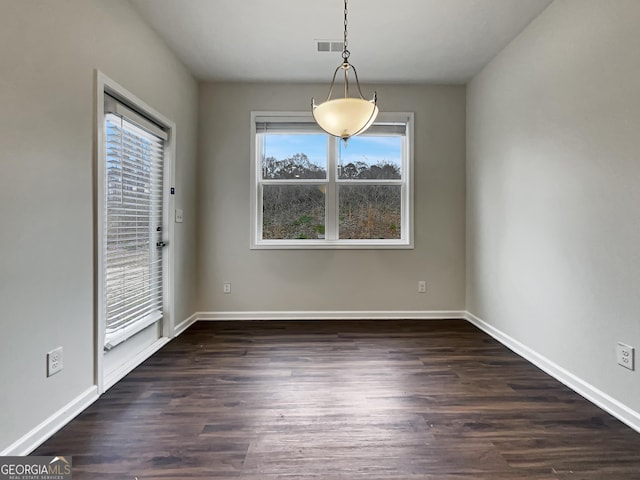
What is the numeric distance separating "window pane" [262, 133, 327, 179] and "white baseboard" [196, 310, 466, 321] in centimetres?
157

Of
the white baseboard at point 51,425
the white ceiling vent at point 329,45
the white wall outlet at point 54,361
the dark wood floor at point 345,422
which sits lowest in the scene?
the dark wood floor at point 345,422

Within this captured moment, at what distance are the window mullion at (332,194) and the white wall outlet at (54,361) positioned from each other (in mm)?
2566

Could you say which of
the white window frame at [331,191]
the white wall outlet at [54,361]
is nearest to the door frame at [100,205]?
the white wall outlet at [54,361]

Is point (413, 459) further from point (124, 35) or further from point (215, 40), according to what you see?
point (215, 40)

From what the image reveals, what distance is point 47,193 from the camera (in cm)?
161

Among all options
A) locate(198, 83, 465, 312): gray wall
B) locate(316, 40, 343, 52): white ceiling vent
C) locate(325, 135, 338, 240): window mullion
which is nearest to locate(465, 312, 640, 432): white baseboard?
locate(198, 83, 465, 312): gray wall

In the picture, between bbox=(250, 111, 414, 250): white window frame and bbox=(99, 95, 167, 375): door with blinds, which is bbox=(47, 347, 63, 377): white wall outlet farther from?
bbox=(250, 111, 414, 250): white window frame

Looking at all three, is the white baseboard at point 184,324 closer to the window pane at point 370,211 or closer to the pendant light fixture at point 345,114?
the window pane at point 370,211

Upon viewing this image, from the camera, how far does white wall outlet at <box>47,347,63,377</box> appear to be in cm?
163

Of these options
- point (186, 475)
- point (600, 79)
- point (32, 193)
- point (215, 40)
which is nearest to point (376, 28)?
point (215, 40)

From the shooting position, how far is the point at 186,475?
137cm

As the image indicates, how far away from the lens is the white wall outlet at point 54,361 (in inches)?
64.2

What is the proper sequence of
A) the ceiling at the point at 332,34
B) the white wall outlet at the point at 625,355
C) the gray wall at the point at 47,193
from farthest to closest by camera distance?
the ceiling at the point at 332,34
the white wall outlet at the point at 625,355
the gray wall at the point at 47,193

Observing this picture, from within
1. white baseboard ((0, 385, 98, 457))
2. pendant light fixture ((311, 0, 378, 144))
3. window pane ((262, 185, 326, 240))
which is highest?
pendant light fixture ((311, 0, 378, 144))
